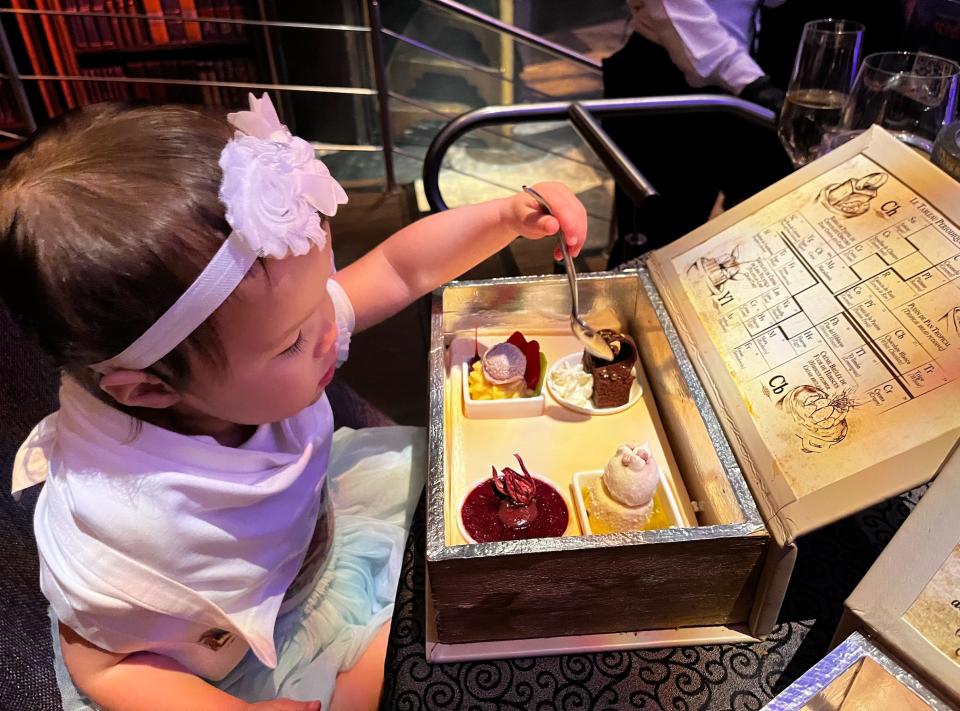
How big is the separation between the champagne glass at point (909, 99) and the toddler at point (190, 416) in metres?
0.42

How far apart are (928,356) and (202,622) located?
0.78 metres

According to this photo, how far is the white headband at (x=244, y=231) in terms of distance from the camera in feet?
2.03

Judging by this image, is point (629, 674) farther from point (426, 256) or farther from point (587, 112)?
point (587, 112)

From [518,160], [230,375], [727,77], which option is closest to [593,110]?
[727,77]

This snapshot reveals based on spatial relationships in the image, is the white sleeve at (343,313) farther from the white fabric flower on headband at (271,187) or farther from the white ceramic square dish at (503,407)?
the white fabric flower on headband at (271,187)

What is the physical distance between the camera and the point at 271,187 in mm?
638

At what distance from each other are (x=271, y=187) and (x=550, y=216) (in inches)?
16.9

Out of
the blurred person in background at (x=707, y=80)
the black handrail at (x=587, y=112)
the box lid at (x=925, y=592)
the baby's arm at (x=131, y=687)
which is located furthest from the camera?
the blurred person in background at (x=707, y=80)

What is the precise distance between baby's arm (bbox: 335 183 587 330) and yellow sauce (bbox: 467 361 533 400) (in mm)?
178

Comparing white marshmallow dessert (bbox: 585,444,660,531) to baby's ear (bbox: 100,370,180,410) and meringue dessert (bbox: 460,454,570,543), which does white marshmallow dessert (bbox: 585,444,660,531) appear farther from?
baby's ear (bbox: 100,370,180,410)

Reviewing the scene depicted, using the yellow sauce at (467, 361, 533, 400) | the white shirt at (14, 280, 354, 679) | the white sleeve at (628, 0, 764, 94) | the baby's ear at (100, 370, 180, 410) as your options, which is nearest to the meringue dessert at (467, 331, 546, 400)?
the yellow sauce at (467, 361, 533, 400)

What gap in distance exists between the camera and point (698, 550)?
0.65 m

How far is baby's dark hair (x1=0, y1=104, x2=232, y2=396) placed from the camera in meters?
0.59

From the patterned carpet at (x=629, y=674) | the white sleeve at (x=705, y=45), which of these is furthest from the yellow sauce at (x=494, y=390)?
the white sleeve at (x=705, y=45)
